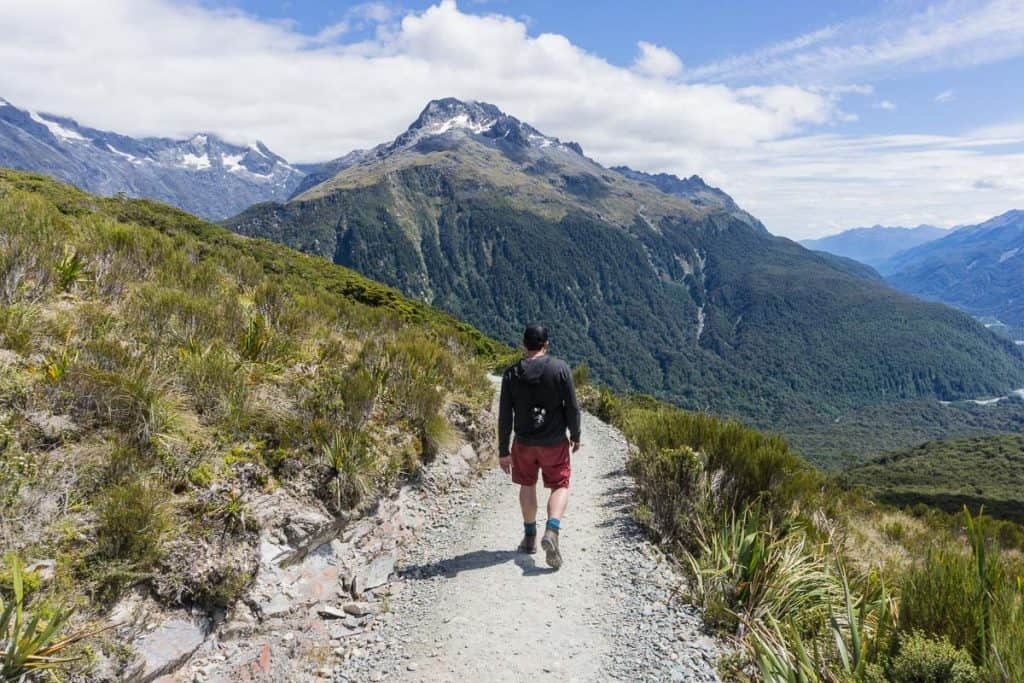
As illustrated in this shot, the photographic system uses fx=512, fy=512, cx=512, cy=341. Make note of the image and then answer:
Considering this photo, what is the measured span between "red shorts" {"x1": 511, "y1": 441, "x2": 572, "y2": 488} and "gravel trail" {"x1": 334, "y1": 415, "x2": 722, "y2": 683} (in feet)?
3.07

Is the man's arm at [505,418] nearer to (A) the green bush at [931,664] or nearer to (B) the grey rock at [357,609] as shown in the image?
(B) the grey rock at [357,609]

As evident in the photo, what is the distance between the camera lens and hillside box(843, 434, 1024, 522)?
4987cm

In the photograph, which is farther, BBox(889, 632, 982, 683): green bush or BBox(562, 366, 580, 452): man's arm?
BBox(562, 366, 580, 452): man's arm

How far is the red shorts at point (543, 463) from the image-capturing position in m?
5.57

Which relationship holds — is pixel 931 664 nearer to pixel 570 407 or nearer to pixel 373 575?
pixel 570 407

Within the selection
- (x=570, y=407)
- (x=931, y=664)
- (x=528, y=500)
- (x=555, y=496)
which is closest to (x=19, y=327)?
(x=528, y=500)

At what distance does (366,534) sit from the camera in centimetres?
607

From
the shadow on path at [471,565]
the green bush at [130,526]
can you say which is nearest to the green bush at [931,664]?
the shadow on path at [471,565]

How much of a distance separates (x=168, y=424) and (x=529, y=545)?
3.97 metres

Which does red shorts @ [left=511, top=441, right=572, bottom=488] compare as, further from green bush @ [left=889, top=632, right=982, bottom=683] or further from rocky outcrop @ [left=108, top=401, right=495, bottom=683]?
green bush @ [left=889, top=632, right=982, bottom=683]

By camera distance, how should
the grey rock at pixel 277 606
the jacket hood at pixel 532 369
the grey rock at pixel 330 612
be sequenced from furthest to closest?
the jacket hood at pixel 532 369 < the grey rock at pixel 330 612 < the grey rock at pixel 277 606

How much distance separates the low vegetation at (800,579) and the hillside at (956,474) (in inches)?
1894

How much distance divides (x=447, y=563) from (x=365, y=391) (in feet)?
8.03

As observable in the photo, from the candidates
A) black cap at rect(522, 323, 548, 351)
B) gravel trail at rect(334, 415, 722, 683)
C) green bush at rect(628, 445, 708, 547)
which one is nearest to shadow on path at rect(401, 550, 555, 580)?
gravel trail at rect(334, 415, 722, 683)
